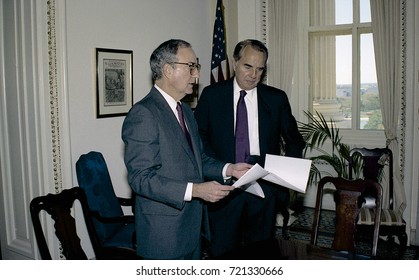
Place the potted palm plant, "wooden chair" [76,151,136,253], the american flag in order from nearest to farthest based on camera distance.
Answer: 1. "wooden chair" [76,151,136,253]
2. the potted palm plant
3. the american flag

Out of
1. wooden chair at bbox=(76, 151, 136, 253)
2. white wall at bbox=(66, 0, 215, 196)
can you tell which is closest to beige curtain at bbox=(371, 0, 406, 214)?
white wall at bbox=(66, 0, 215, 196)

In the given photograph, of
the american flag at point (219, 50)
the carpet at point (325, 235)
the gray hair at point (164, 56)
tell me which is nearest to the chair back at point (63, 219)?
the gray hair at point (164, 56)

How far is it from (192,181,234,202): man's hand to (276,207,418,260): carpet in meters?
1.99

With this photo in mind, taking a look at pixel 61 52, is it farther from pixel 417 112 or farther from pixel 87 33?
pixel 417 112

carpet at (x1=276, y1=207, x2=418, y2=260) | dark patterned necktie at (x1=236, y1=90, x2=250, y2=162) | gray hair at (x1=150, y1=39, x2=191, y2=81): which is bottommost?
carpet at (x1=276, y1=207, x2=418, y2=260)

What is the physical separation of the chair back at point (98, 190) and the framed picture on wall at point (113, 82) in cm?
56

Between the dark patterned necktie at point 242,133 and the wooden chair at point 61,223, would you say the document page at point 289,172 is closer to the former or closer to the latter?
the dark patterned necktie at point 242,133

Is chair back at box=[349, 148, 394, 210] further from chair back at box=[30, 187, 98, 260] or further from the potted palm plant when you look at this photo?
chair back at box=[30, 187, 98, 260]

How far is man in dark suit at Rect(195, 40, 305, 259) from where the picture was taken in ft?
8.54

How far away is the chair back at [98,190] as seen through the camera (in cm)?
308

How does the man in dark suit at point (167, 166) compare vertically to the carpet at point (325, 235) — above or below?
above

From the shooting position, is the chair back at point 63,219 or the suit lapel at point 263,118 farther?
the suit lapel at point 263,118
